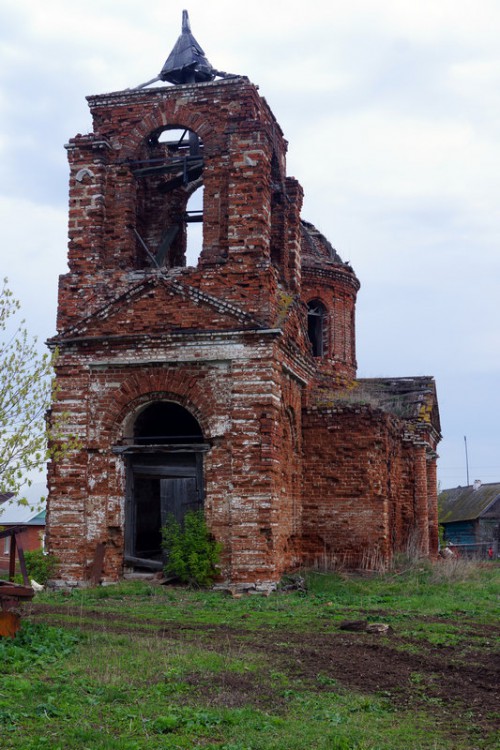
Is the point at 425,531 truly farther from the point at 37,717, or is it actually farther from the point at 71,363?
the point at 37,717

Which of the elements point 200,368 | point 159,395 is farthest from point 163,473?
point 200,368

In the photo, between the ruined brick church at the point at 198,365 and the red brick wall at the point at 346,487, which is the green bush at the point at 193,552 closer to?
the ruined brick church at the point at 198,365

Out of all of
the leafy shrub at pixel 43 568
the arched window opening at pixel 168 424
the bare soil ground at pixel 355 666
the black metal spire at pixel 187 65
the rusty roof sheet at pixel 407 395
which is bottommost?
the bare soil ground at pixel 355 666

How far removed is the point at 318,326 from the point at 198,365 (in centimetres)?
1197

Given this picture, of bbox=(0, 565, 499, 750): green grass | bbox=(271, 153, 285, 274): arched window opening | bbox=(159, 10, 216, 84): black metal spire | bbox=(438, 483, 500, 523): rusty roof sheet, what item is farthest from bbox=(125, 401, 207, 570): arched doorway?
bbox=(438, 483, 500, 523): rusty roof sheet

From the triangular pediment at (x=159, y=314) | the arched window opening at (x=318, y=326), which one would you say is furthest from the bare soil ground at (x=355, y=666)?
the arched window opening at (x=318, y=326)

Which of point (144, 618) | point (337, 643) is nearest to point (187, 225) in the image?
point (144, 618)

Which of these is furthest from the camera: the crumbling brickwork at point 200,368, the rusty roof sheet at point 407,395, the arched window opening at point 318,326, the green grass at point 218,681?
the arched window opening at point 318,326

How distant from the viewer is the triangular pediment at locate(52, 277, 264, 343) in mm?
15320

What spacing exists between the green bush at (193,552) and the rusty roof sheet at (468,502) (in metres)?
28.7

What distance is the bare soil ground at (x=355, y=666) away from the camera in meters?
7.04

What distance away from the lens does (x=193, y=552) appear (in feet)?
48.1

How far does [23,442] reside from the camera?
962 cm

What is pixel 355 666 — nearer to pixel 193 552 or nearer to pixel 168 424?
pixel 193 552
